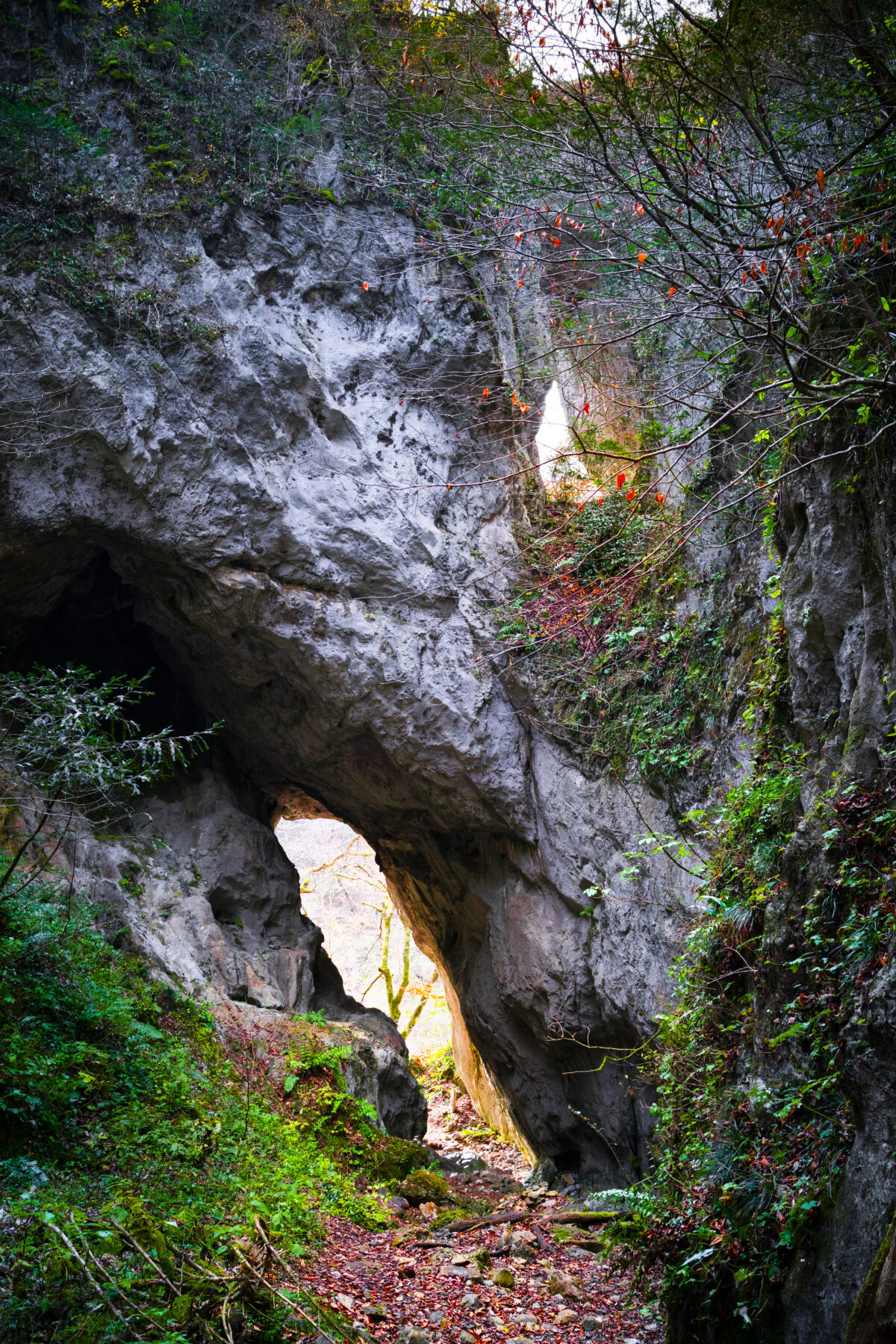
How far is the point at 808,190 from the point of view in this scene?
13.2 feet

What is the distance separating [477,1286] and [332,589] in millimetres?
6234

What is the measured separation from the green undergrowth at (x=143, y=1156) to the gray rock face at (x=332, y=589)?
157cm

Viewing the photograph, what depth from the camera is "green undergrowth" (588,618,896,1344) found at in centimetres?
330

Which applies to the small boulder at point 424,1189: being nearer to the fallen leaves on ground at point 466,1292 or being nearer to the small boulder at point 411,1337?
the fallen leaves on ground at point 466,1292

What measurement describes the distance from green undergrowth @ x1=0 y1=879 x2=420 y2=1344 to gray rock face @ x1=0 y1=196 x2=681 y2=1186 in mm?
1573

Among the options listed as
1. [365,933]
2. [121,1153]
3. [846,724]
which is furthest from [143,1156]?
[365,933]

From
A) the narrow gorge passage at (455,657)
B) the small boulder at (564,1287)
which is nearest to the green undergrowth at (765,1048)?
the narrow gorge passage at (455,657)

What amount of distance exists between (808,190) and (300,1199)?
676 cm

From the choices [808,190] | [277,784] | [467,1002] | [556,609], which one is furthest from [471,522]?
[467,1002]

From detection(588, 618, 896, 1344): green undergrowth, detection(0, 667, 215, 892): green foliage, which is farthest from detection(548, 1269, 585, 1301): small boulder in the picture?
detection(0, 667, 215, 892): green foliage

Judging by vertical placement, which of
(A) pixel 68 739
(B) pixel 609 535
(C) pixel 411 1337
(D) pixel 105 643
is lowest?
(C) pixel 411 1337

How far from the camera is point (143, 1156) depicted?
459 cm

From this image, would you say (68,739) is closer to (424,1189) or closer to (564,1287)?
(564,1287)

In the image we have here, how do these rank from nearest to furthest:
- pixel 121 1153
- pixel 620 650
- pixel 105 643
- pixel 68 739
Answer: pixel 121 1153 < pixel 68 739 < pixel 620 650 < pixel 105 643
